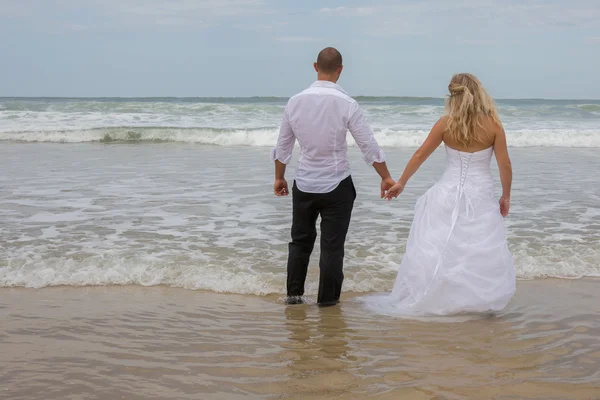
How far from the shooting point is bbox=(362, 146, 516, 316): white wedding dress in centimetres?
450

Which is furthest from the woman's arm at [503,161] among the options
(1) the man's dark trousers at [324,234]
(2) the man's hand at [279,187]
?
(2) the man's hand at [279,187]

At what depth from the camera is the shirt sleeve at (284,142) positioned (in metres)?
4.57

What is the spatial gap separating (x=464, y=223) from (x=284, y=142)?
A: 4.53ft

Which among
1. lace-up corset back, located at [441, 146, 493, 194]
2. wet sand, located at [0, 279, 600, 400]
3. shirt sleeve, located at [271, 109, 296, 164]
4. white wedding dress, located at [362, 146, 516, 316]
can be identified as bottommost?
wet sand, located at [0, 279, 600, 400]

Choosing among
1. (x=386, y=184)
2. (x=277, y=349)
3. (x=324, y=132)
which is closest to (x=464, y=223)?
(x=386, y=184)

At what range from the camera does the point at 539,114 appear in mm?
30094

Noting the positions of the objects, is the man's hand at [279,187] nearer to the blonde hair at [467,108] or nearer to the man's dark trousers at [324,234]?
the man's dark trousers at [324,234]

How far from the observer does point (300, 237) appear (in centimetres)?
481

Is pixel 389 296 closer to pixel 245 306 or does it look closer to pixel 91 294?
pixel 245 306

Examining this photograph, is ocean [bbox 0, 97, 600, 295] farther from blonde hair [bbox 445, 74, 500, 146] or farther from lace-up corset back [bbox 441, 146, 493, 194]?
blonde hair [bbox 445, 74, 500, 146]

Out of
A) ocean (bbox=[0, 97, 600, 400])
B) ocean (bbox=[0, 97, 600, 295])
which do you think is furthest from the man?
ocean (bbox=[0, 97, 600, 295])

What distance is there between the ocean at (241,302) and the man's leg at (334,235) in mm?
162

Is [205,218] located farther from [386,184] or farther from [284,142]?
[386,184]

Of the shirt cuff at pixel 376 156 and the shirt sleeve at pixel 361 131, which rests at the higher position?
the shirt sleeve at pixel 361 131
